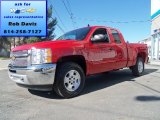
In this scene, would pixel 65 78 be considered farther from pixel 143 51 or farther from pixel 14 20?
pixel 14 20

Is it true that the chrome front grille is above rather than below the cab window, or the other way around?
below

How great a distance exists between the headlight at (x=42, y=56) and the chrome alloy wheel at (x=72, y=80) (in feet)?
2.35

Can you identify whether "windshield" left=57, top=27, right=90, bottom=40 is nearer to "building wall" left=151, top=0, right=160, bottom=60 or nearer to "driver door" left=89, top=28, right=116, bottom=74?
"driver door" left=89, top=28, right=116, bottom=74

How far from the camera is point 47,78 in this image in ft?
18.2

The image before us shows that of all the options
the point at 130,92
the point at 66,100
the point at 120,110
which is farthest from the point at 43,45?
the point at 130,92

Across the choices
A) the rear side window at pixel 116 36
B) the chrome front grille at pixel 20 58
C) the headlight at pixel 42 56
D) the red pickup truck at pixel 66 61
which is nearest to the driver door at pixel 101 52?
the red pickup truck at pixel 66 61

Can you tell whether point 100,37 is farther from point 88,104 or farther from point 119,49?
point 88,104

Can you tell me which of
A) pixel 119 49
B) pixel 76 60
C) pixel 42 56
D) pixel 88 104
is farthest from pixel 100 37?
pixel 88 104

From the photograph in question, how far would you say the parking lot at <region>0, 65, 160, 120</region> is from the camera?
4605 millimetres

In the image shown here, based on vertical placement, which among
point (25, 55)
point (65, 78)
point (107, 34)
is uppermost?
point (107, 34)

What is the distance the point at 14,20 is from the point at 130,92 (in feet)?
64.3

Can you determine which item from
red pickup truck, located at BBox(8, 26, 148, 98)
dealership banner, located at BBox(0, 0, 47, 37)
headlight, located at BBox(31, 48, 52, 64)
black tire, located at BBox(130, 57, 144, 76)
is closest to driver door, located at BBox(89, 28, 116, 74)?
red pickup truck, located at BBox(8, 26, 148, 98)

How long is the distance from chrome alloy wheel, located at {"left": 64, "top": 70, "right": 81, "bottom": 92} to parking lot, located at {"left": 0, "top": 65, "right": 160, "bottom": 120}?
0.28 metres

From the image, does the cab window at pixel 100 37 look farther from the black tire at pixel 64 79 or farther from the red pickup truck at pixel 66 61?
the black tire at pixel 64 79
